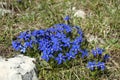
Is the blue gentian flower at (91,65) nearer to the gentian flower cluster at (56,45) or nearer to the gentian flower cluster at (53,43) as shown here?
the gentian flower cluster at (56,45)

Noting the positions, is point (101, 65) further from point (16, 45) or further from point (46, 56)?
point (16, 45)

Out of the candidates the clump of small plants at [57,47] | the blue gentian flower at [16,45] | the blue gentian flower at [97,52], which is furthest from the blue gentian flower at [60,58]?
the blue gentian flower at [16,45]

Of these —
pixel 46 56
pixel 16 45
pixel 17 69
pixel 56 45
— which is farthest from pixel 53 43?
pixel 17 69

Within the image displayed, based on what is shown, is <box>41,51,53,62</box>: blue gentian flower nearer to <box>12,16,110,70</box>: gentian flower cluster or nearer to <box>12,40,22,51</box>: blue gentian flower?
<box>12,16,110,70</box>: gentian flower cluster

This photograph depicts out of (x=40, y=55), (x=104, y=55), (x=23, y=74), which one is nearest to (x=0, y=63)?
(x=23, y=74)

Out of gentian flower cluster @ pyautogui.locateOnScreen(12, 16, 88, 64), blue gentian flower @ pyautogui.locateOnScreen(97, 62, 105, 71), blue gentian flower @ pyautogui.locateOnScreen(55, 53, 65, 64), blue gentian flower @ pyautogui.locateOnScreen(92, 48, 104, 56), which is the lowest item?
blue gentian flower @ pyautogui.locateOnScreen(97, 62, 105, 71)

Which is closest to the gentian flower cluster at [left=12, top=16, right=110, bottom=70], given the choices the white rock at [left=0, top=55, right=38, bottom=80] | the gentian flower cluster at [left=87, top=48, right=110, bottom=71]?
the gentian flower cluster at [left=87, top=48, right=110, bottom=71]

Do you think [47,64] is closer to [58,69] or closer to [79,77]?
[58,69]
